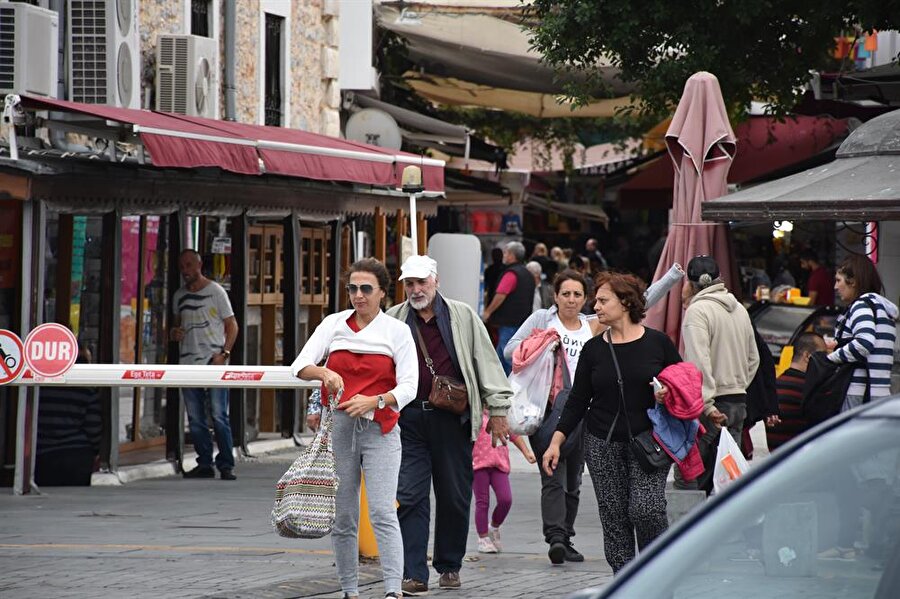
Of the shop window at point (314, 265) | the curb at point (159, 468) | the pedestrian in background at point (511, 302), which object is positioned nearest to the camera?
the curb at point (159, 468)

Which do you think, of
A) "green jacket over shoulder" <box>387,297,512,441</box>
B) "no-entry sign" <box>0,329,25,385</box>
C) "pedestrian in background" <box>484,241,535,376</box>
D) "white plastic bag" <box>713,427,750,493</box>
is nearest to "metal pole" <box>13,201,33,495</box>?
"no-entry sign" <box>0,329,25,385</box>

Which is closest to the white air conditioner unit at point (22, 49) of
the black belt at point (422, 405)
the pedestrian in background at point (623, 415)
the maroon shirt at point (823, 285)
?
the black belt at point (422, 405)

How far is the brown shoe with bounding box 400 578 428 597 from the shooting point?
9031mm

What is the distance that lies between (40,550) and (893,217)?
5.47m

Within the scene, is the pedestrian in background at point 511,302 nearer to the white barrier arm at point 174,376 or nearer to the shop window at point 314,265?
the shop window at point 314,265

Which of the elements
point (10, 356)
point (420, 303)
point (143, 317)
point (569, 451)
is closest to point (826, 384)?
point (569, 451)

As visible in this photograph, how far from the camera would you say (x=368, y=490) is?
8625mm

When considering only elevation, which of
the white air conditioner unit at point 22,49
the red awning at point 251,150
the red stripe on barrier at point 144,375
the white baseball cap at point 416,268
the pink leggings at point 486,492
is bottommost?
the pink leggings at point 486,492

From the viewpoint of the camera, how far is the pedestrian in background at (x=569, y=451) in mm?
10305

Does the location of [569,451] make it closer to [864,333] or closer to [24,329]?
[864,333]

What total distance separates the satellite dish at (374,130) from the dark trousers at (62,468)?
265 inches

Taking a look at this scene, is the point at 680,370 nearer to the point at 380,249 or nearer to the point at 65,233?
the point at 65,233

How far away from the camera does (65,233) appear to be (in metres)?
14.1

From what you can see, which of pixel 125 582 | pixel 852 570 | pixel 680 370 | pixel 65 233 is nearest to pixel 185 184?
pixel 65 233
